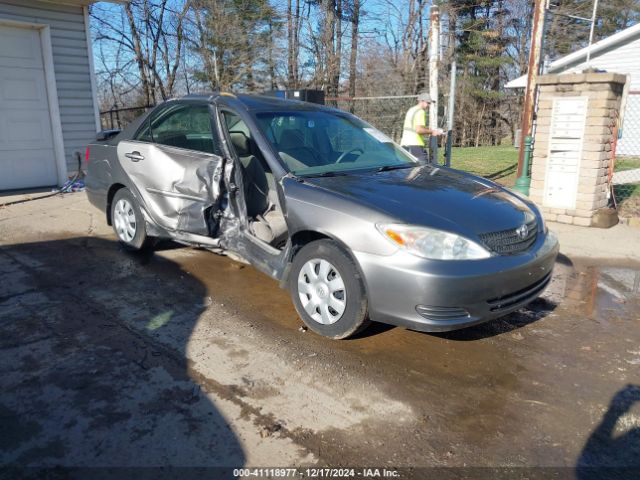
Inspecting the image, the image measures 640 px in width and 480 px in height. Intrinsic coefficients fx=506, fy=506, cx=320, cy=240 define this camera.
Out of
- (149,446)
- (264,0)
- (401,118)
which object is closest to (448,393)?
(149,446)

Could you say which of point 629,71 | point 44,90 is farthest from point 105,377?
point 629,71

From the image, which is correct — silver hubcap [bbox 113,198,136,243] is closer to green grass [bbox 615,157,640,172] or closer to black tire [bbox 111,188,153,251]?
black tire [bbox 111,188,153,251]

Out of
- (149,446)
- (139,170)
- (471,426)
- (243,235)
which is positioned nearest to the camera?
(149,446)

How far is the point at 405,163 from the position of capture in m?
4.50

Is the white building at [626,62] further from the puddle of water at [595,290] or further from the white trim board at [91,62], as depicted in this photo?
the white trim board at [91,62]

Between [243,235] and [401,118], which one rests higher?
[401,118]

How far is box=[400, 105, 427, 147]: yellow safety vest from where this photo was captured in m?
8.14

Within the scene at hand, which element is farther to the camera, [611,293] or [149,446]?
[611,293]

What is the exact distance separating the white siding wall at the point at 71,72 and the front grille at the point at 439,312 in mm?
8622

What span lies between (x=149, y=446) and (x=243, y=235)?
6.74 feet

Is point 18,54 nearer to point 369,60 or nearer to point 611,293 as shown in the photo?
point 611,293

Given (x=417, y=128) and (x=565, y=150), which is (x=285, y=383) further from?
(x=417, y=128)

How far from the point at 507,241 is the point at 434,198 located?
56cm

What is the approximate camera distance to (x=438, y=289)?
3.02m
